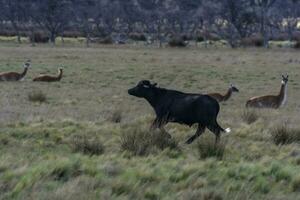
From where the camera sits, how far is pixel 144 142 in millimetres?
10766

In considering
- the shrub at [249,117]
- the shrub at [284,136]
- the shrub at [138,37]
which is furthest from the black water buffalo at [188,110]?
the shrub at [138,37]

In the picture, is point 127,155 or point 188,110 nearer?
point 127,155

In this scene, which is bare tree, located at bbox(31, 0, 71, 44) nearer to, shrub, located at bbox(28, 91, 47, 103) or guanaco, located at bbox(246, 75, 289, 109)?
shrub, located at bbox(28, 91, 47, 103)

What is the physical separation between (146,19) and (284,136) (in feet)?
276

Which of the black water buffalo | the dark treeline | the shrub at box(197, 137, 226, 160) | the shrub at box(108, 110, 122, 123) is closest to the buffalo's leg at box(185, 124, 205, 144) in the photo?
the black water buffalo

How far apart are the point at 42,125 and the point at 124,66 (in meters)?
20.7

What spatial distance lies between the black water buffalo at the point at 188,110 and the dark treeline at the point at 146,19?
64.6m

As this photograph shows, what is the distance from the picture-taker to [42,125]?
13.4 metres

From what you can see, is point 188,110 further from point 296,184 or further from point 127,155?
point 296,184

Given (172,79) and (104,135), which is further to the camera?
(172,79)

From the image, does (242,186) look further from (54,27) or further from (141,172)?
(54,27)

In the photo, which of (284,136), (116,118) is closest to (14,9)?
(116,118)

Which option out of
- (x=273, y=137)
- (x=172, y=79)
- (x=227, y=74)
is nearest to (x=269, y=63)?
(x=227, y=74)

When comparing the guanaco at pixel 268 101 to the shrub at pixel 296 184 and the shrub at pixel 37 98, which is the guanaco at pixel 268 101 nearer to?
the shrub at pixel 37 98
